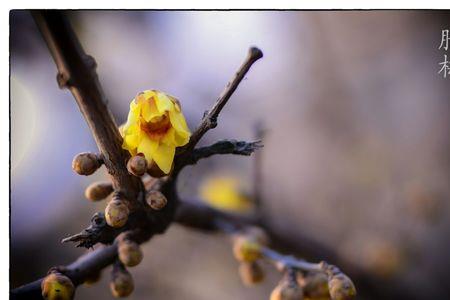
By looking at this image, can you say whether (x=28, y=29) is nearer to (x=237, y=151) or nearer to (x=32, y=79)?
(x=32, y=79)

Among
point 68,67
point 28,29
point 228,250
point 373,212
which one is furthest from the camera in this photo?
point 228,250

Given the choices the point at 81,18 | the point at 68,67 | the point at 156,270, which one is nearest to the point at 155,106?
the point at 68,67

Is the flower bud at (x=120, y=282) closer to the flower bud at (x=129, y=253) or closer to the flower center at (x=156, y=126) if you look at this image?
the flower bud at (x=129, y=253)

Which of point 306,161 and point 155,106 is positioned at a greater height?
point 155,106

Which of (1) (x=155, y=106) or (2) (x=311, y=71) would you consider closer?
(1) (x=155, y=106)

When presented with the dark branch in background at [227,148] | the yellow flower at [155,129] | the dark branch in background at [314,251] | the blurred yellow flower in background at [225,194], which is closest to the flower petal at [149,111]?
the yellow flower at [155,129]

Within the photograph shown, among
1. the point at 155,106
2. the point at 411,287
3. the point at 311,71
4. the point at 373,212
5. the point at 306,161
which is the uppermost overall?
the point at 311,71
